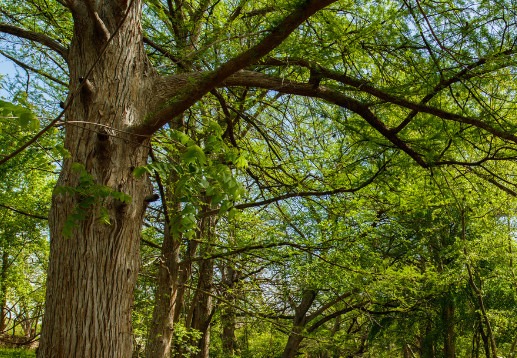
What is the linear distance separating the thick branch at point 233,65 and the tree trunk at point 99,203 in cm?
21

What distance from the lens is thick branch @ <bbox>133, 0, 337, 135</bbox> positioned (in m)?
2.58

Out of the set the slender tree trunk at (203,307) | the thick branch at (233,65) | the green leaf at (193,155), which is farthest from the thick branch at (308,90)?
the slender tree trunk at (203,307)

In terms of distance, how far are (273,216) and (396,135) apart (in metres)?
5.38

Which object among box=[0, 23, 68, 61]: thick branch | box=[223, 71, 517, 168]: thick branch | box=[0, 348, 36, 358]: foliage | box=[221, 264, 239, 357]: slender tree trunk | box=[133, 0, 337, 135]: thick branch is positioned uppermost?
box=[0, 23, 68, 61]: thick branch

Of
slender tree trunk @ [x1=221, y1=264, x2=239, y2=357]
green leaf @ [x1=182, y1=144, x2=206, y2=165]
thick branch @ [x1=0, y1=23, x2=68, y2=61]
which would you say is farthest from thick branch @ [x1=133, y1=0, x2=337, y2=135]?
slender tree trunk @ [x1=221, y1=264, x2=239, y2=357]

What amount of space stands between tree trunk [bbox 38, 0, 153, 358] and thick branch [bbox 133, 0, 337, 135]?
213mm

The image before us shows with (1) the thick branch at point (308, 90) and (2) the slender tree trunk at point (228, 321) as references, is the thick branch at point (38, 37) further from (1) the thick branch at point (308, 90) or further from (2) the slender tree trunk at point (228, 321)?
(2) the slender tree trunk at point (228, 321)

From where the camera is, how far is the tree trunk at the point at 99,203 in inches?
109

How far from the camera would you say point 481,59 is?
10.2 ft

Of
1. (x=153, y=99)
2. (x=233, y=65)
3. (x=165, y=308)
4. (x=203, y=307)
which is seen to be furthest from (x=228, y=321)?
(x=233, y=65)

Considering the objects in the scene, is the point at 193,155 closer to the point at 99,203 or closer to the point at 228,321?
the point at 99,203

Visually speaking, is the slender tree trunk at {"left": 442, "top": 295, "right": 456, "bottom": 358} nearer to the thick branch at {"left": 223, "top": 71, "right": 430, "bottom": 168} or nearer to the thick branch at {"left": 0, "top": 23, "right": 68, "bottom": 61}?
the thick branch at {"left": 223, "top": 71, "right": 430, "bottom": 168}

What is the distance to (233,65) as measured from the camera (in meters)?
2.82

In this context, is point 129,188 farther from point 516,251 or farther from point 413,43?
point 516,251
